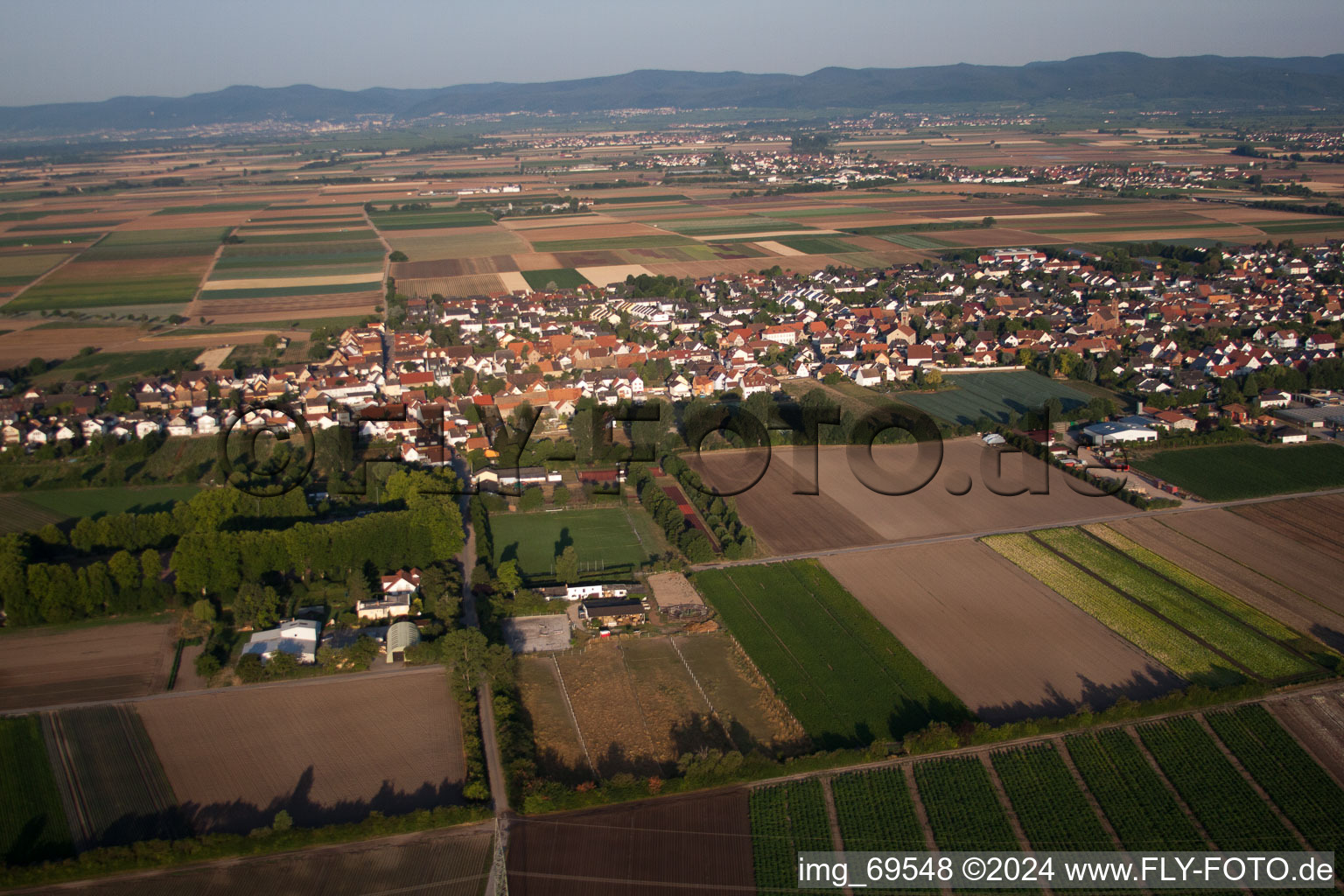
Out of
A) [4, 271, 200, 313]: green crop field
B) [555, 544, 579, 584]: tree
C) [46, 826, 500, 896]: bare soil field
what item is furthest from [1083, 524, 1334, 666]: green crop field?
[4, 271, 200, 313]: green crop field

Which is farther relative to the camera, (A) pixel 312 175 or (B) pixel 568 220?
(A) pixel 312 175

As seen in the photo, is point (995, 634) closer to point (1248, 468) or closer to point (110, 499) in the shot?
point (1248, 468)

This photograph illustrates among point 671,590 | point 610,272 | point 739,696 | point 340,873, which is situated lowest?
point 340,873

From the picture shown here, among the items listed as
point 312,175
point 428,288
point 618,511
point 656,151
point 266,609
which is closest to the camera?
point 266,609

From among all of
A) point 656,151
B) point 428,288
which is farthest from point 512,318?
point 656,151

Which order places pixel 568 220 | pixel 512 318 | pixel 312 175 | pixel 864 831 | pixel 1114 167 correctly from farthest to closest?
pixel 312 175 < pixel 1114 167 < pixel 568 220 < pixel 512 318 < pixel 864 831

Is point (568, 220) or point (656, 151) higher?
point (656, 151)

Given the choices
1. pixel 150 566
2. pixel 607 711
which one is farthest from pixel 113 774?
pixel 607 711

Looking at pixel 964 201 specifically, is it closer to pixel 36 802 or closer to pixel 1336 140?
→ pixel 1336 140
